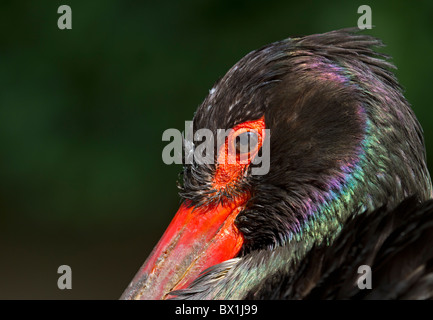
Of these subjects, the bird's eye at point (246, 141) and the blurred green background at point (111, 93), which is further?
the blurred green background at point (111, 93)

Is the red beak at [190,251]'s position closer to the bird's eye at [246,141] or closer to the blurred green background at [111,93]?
the bird's eye at [246,141]

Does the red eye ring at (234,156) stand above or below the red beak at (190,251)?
above

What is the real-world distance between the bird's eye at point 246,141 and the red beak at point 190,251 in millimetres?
210

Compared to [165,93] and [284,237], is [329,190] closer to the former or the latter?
[284,237]

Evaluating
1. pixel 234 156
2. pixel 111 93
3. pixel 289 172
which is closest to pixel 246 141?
pixel 234 156

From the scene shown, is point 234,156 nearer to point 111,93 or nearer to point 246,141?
point 246,141

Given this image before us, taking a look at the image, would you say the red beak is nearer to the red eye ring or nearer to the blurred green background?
the red eye ring

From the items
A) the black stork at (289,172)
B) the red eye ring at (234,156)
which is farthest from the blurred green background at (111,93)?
the red eye ring at (234,156)

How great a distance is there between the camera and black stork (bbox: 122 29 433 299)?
2555mm

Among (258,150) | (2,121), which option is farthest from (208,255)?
(2,121)

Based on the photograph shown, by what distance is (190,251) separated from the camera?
2.76 m

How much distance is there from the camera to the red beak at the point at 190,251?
273 cm

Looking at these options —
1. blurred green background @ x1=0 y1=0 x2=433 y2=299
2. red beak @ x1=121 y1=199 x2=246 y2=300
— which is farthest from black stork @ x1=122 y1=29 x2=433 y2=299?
blurred green background @ x1=0 y1=0 x2=433 y2=299

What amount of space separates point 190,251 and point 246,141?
1.55ft
